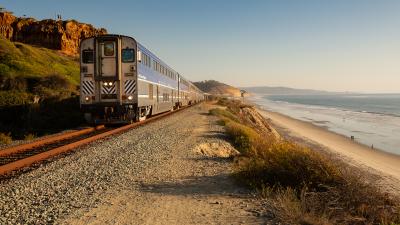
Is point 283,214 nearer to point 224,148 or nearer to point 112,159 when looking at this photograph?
point 112,159

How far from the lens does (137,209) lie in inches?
236

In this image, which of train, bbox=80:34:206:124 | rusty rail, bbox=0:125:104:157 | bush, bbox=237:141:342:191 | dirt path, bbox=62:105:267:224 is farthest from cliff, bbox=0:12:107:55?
bush, bbox=237:141:342:191

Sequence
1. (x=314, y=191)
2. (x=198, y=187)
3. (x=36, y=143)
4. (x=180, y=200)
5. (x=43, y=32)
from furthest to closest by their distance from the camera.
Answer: (x=43, y=32), (x=36, y=143), (x=198, y=187), (x=314, y=191), (x=180, y=200)

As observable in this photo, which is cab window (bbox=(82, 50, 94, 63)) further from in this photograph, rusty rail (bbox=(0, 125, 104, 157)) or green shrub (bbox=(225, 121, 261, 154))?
green shrub (bbox=(225, 121, 261, 154))

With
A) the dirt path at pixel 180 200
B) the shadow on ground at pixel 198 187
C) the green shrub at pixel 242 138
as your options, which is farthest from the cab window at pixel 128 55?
the shadow on ground at pixel 198 187

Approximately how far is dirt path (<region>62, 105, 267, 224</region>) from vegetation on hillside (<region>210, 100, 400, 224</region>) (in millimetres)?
381

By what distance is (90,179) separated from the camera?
785cm

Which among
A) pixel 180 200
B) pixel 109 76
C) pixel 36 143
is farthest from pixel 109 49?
pixel 180 200

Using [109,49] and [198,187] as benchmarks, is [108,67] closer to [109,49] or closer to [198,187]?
[109,49]

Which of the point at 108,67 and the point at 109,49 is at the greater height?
the point at 109,49

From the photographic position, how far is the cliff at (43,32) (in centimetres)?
6209

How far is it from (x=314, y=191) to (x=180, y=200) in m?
2.36

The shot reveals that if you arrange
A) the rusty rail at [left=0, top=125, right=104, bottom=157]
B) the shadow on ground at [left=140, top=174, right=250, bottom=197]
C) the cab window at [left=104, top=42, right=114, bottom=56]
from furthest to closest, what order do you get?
the cab window at [left=104, top=42, right=114, bottom=56]
the rusty rail at [left=0, top=125, right=104, bottom=157]
the shadow on ground at [left=140, top=174, right=250, bottom=197]

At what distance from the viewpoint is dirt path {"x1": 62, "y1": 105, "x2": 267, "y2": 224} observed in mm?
5594
